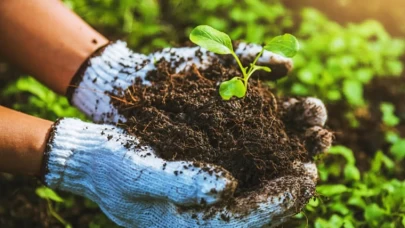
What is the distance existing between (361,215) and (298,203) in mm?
834

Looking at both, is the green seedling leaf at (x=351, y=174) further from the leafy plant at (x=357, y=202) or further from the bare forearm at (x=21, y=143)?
A: the bare forearm at (x=21, y=143)

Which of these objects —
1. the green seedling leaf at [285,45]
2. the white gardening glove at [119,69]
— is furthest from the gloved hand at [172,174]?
the green seedling leaf at [285,45]

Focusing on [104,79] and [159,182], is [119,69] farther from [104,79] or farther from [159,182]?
[159,182]

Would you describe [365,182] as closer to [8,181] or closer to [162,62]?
[162,62]

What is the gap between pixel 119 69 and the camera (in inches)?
79.1

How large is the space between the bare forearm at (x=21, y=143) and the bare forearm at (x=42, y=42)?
14.4 inches

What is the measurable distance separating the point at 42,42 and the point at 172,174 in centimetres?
93

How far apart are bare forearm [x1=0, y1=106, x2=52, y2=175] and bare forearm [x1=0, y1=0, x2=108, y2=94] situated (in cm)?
→ 37

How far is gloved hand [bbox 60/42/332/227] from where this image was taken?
148cm

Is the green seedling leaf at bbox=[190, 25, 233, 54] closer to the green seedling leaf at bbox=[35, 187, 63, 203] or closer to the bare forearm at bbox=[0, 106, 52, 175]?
the bare forearm at bbox=[0, 106, 52, 175]

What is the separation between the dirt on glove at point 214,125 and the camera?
5.25 ft

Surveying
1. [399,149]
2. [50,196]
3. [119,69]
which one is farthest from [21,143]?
[399,149]

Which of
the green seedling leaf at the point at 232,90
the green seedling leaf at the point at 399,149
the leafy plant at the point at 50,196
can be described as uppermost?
the green seedling leaf at the point at 399,149

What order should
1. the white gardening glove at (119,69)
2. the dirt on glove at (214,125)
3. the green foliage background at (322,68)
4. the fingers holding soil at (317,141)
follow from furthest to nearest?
the green foliage background at (322,68)
the white gardening glove at (119,69)
the fingers holding soil at (317,141)
the dirt on glove at (214,125)
